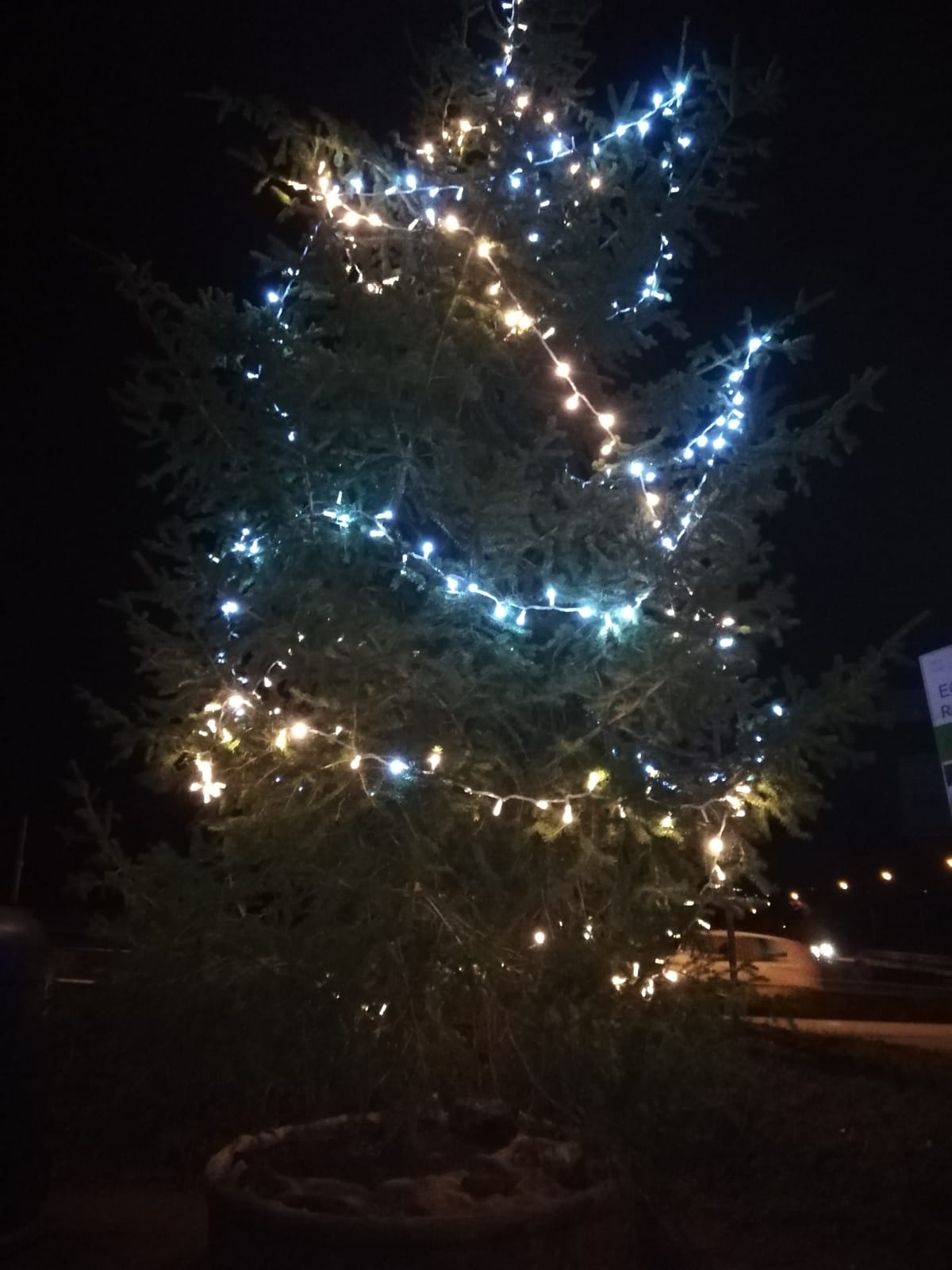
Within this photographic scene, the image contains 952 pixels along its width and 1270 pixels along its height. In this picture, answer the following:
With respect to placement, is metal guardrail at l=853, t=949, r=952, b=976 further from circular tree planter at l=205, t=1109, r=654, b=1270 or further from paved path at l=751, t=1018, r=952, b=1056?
circular tree planter at l=205, t=1109, r=654, b=1270

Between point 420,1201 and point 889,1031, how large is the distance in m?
9.52

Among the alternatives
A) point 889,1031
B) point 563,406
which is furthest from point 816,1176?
point 889,1031

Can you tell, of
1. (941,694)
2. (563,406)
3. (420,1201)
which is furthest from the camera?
(563,406)

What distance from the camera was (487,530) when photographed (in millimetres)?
4980

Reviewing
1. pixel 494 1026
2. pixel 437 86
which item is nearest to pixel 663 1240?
pixel 494 1026

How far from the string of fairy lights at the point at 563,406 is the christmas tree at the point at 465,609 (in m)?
0.02

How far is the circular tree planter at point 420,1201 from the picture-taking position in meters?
4.40

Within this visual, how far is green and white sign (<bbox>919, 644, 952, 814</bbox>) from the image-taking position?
5.54 m

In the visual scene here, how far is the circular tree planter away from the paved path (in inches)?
251

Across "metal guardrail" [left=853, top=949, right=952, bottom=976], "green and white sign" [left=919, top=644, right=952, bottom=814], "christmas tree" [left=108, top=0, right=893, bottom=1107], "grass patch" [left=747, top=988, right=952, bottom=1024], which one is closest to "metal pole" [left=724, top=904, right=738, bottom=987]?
"christmas tree" [left=108, top=0, right=893, bottom=1107]

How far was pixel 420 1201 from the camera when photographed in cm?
471

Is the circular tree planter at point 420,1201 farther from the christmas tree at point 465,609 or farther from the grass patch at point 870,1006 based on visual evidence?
the grass patch at point 870,1006

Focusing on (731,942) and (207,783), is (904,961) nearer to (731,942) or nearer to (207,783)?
(731,942)

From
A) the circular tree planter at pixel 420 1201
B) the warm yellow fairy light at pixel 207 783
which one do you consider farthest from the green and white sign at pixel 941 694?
the warm yellow fairy light at pixel 207 783
